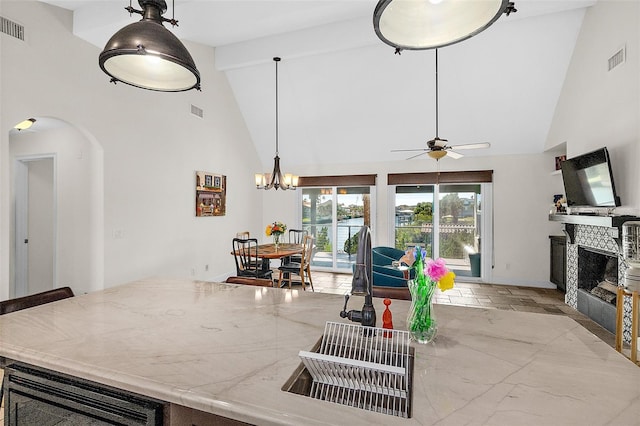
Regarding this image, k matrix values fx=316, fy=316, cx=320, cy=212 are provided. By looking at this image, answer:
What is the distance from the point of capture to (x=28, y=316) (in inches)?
58.0

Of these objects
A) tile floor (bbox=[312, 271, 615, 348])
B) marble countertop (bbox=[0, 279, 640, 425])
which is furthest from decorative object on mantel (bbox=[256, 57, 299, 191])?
marble countertop (bbox=[0, 279, 640, 425])

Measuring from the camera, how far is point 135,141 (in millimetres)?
3984

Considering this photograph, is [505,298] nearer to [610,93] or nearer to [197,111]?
[610,93]

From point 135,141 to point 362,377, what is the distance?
414cm

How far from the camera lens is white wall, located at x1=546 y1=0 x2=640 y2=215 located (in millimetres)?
3072

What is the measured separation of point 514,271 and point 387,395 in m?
6.00

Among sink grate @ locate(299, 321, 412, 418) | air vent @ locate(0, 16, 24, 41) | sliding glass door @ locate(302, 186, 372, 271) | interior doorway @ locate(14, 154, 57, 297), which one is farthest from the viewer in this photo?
sliding glass door @ locate(302, 186, 372, 271)

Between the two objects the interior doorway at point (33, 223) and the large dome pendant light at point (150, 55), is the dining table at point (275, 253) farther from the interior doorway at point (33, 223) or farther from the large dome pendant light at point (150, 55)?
the large dome pendant light at point (150, 55)

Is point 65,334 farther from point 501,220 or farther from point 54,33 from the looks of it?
point 501,220

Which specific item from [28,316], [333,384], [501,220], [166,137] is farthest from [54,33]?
[501,220]

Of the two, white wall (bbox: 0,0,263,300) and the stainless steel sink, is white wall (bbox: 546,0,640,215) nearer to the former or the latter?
the stainless steel sink

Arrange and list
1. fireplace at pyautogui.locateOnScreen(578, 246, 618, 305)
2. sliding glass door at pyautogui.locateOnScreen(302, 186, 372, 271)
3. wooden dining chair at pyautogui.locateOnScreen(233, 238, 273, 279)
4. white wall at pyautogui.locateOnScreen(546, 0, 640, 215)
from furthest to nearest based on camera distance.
A: sliding glass door at pyautogui.locateOnScreen(302, 186, 372, 271)
wooden dining chair at pyautogui.locateOnScreen(233, 238, 273, 279)
fireplace at pyautogui.locateOnScreen(578, 246, 618, 305)
white wall at pyautogui.locateOnScreen(546, 0, 640, 215)

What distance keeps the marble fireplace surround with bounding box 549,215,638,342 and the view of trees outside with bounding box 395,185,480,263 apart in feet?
5.42

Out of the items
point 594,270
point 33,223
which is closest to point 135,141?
point 33,223
